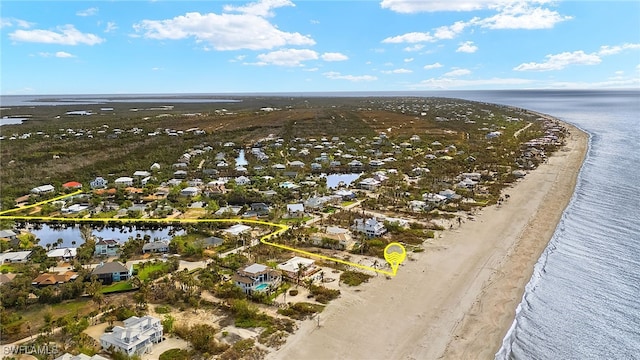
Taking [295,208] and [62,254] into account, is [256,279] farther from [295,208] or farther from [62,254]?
[295,208]

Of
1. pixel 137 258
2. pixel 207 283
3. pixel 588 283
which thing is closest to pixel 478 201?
pixel 588 283

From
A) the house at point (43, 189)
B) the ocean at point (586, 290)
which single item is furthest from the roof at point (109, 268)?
the house at point (43, 189)

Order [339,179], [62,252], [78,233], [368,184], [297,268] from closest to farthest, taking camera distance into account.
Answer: [297,268] → [62,252] → [78,233] → [368,184] → [339,179]

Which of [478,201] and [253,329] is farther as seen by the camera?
[478,201]

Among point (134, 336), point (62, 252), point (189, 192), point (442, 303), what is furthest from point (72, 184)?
point (442, 303)

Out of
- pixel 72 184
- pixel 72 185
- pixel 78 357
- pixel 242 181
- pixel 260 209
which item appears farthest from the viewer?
pixel 242 181

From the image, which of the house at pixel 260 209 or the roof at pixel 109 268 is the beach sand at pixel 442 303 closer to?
the roof at pixel 109 268

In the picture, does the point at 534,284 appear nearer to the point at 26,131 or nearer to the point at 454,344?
the point at 454,344
